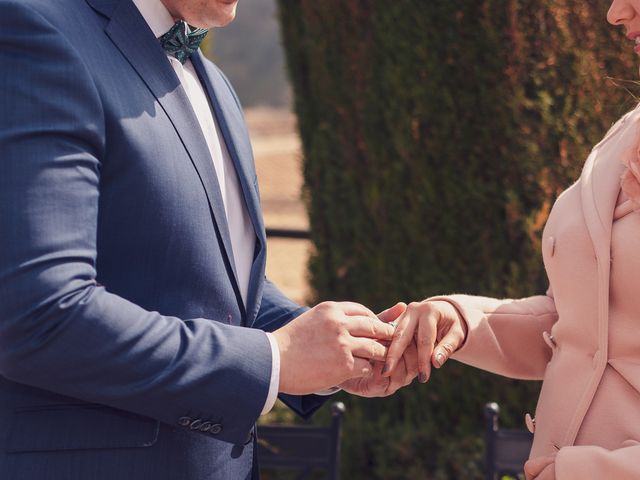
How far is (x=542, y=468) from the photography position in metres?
2.06

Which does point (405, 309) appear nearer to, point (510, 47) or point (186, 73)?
point (186, 73)

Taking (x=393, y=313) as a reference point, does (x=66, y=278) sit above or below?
above

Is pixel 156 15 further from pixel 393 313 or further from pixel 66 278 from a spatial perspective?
pixel 393 313

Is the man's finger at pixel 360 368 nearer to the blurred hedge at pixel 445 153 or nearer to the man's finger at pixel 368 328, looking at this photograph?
the man's finger at pixel 368 328

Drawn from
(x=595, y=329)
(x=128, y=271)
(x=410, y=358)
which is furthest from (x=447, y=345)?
(x=128, y=271)

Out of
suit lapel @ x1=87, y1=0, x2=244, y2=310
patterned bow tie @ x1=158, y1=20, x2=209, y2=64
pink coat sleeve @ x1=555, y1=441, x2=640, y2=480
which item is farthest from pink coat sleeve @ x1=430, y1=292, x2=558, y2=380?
patterned bow tie @ x1=158, y1=20, x2=209, y2=64

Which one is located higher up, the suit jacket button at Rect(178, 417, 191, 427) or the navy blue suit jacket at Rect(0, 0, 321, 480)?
the navy blue suit jacket at Rect(0, 0, 321, 480)

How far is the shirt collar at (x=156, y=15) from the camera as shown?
2041mm

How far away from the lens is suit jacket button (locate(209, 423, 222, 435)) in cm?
187

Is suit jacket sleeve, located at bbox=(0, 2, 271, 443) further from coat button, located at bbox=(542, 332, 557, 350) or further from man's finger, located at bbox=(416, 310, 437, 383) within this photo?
coat button, located at bbox=(542, 332, 557, 350)

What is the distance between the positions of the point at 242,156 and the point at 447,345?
638 millimetres

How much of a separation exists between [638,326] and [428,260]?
231 centimetres

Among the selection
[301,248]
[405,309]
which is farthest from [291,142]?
[405,309]

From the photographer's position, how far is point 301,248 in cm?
1403
